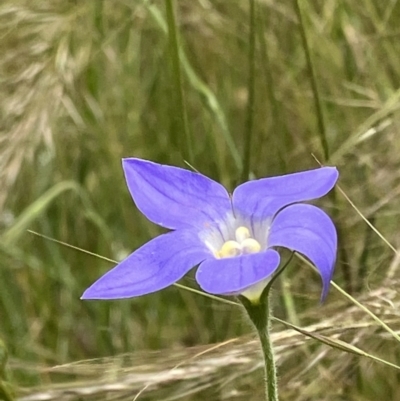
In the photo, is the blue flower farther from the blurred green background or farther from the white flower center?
the blurred green background

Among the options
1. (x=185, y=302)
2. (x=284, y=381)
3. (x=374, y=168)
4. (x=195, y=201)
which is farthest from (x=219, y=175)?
(x=195, y=201)

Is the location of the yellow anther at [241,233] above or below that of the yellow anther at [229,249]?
above

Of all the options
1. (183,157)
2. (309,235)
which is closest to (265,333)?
(309,235)

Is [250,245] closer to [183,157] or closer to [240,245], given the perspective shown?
Answer: [240,245]

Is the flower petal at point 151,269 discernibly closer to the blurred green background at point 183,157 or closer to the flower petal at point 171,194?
the flower petal at point 171,194

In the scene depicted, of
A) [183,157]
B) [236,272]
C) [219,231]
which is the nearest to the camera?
[236,272]

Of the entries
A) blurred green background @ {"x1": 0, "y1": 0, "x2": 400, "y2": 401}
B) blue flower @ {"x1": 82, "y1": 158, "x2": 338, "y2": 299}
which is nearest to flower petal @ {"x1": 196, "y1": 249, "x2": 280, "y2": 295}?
blue flower @ {"x1": 82, "y1": 158, "x2": 338, "y2": 299}

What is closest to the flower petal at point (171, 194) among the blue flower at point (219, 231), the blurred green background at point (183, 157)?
the blue flower at point (219, 231)
